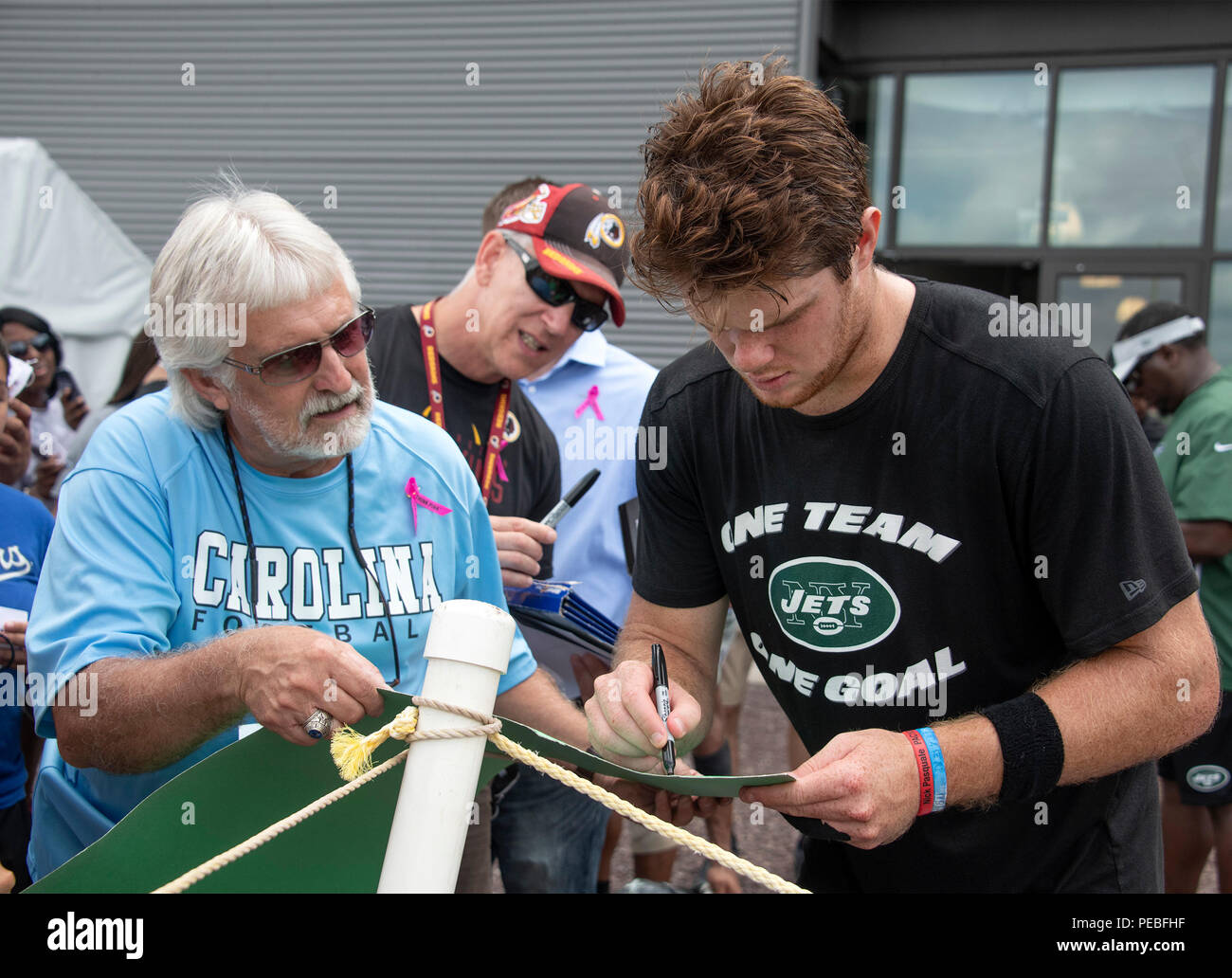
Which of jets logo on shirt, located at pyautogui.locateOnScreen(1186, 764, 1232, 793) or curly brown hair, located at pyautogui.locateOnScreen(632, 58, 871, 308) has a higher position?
curly brown hair, located at pyautogui.locateOnScreen(632, 58, 871, 308)

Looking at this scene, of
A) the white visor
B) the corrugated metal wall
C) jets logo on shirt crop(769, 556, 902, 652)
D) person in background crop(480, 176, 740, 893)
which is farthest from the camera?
the corrugated metal wall

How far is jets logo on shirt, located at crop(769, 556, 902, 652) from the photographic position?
197cm

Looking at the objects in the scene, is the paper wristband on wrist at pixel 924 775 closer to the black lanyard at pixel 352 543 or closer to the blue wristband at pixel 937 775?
the blue wristband at pixel 937 775

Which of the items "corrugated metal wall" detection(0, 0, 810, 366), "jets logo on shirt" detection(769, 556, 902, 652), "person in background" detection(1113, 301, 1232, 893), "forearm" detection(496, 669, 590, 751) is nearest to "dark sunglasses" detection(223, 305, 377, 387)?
"forearm" detection(496, 669, 590, 751)

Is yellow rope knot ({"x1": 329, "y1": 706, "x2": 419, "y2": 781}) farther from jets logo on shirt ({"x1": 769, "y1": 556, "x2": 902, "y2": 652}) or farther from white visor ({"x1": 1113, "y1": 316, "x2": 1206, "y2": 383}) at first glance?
white visor ({"x1": 1113, "y1": 316, "x2": 1206, "y2": 383})

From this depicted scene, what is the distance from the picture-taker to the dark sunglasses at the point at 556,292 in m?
3.21

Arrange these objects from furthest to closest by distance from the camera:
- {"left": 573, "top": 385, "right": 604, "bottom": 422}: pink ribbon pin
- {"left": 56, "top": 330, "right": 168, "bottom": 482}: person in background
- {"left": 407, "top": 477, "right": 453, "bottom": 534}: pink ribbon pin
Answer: {"left": 56, "top": 330, "right": 168, "bottom": 482}: person in background < {"left": 573, "top": 385, "right": 604, "bottom": 422}: pink ribbon pin < {"left": 407, "top": 477, "right": 453, "bottom": 534}: pink ribbon pin

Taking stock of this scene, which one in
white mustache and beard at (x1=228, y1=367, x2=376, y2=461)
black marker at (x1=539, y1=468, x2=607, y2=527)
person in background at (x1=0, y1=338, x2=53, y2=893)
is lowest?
person in background at (x1=0, y1=338, x2=53, y2=893)

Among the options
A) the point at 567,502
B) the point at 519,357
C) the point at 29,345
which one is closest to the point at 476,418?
the point at 519,357

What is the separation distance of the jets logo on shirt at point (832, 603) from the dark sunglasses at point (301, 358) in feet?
2.97

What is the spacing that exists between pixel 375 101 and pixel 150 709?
8781mm

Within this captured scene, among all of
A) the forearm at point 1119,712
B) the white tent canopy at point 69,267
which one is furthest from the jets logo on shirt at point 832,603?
the white tent canopy at point 69,267

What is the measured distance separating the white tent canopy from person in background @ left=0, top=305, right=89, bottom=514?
234 cm

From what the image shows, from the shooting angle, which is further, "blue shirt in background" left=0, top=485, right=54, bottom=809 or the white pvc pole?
"blue shirt in background" left=0, top=485, right=54, bottom=809
